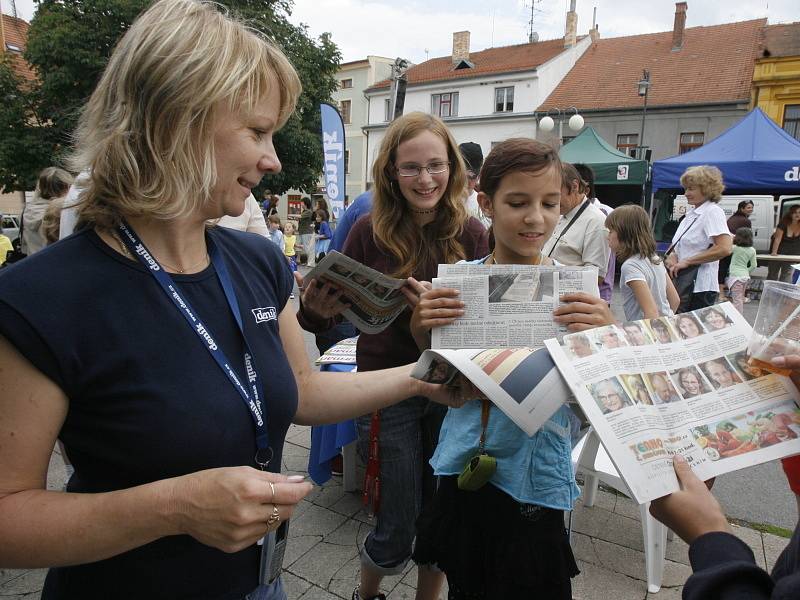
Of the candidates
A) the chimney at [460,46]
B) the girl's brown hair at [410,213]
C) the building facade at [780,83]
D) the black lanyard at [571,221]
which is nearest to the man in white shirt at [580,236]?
the black lanyard at [571,221]

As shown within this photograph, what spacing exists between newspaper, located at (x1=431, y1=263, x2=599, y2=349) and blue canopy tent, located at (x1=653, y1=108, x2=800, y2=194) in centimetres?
1242

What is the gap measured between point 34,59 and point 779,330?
22024 millimetres

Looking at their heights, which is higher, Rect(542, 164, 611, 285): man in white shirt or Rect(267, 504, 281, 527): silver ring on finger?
Rect(542, 164, 611, 285): man in white shirt

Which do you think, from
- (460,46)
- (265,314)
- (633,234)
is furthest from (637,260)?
(460,46)

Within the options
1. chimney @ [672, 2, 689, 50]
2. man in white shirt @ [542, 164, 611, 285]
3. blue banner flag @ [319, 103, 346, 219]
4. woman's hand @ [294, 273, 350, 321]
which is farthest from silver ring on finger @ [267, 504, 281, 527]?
chimney @ [672, 2, 689, 50]

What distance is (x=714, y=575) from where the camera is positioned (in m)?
0.87

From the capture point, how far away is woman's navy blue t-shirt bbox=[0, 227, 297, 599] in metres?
0.89

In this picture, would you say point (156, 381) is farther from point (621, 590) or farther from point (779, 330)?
point (621, 590)

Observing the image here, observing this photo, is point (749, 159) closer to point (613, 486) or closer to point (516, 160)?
point (613, 486)

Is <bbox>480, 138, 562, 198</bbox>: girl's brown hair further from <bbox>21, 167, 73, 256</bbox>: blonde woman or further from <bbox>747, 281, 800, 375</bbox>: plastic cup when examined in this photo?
<bbox>21, 167, 73, 256</bbox>: blonde woman

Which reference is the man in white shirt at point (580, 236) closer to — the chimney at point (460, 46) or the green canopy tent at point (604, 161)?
the green canopy tent at point (604, 161)

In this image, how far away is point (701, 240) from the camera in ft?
16.5

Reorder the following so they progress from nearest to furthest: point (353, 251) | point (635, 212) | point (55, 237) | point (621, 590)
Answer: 1. point (353, 251)
2. point (621, 590)
3. point (55, 237)
4. point (635, 212)

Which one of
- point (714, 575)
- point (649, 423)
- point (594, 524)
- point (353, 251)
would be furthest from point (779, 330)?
point (594, 524)
